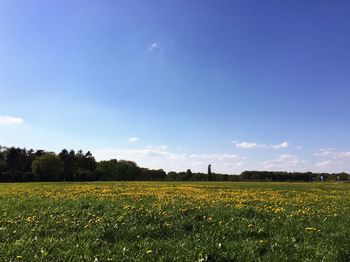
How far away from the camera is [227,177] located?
5143 inches

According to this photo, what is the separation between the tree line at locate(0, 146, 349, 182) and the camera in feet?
386

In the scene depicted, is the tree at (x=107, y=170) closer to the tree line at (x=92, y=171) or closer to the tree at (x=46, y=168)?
the tree line at (x=92, y=171)

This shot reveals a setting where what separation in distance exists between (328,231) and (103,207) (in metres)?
9.47

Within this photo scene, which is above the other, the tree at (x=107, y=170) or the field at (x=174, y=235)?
the tree at (x=107, y=170)

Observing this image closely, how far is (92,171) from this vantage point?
437 feet

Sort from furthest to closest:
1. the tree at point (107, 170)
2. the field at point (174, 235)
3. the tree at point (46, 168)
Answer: the tree at point (107, 170), the tree at point (46, 168), the field at point (174, 235)

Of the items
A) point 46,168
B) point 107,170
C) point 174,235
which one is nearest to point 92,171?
point 107,170

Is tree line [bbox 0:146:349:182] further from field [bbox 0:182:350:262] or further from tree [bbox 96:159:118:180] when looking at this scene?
field [bbox 0:182:350:262]

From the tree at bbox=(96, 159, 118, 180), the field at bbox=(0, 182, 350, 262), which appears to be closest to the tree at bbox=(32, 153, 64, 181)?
the tree at bbox=(96, 159, 118, 180)

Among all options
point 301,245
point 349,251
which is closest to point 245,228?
point 301,245

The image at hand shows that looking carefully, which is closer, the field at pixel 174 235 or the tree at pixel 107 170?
the field at pixel 174 235

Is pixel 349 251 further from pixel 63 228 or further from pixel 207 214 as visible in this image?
pixel 63 228

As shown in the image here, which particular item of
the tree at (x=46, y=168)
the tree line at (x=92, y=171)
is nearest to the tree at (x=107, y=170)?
the tree line at (x=92, y=171)

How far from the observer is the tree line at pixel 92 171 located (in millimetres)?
117644
